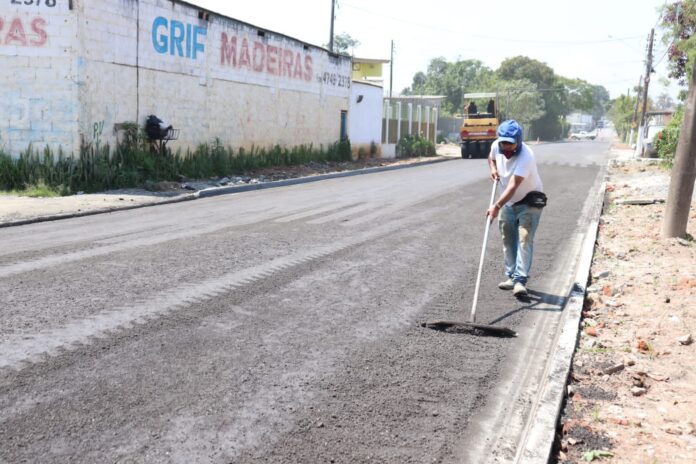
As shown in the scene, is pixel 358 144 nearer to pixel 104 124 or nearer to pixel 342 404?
pixel 104 124

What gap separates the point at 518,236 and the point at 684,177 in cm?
409

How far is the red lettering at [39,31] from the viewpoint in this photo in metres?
15.2

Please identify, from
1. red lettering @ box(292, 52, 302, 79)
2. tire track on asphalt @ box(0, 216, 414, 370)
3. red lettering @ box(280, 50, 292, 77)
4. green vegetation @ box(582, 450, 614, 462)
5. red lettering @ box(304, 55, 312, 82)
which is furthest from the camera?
red lettering @ box(304, 55, 312, 82)

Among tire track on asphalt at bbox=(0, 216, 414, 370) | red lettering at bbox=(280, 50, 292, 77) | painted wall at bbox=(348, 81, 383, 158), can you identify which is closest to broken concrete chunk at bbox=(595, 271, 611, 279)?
tire track on asphalt at bbox=(0, 216, 414, 370)

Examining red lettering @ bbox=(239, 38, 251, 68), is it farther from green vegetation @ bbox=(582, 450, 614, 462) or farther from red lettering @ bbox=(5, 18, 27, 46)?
green vegetation @ bbox=(582, 450, 614, 462)

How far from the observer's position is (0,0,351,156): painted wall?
15.5m

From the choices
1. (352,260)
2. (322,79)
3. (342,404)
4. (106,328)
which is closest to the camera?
(342,404)

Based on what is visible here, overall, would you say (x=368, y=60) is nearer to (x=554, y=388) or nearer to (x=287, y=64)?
(x=287, y=64)

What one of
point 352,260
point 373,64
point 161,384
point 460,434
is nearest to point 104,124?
point 352,260

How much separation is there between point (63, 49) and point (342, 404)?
47.6ft

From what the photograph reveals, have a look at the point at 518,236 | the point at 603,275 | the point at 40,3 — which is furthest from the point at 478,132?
the point at 518,236

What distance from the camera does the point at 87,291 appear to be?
6.16 m

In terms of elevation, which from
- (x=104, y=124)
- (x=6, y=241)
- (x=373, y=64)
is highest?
(x=373, y=64)

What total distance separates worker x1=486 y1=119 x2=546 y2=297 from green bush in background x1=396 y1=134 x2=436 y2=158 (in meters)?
30.3
